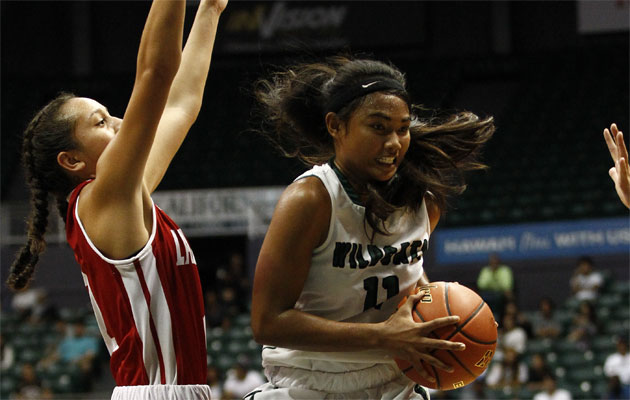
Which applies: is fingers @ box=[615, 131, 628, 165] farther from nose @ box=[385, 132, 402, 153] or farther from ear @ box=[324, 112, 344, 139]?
ear @ box=[324, 112, 344, 139]

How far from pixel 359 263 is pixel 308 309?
0.22 metres

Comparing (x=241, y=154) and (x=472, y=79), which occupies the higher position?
(x=472, y=79)

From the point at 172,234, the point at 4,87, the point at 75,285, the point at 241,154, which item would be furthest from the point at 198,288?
the point at 4,87

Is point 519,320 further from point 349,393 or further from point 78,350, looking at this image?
point 349,393

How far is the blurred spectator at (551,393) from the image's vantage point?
29.5ft

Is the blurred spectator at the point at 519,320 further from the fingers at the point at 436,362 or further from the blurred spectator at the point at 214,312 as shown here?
the fingers at the point at 436,362

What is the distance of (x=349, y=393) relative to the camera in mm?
2684

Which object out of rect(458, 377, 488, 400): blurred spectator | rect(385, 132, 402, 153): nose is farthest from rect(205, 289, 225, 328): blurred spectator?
rect(385, 132, 402, 153): nose

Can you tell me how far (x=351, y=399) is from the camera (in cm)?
268

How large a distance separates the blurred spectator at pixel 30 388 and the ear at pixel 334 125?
9620mm

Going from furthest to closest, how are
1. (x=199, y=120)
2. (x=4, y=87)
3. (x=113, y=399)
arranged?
1. (x=4, y=87)
2. (x=199, y=120)
3. (x=113, y=399)

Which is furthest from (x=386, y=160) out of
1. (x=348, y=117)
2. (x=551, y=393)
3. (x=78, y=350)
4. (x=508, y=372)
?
(x=78, y=350)

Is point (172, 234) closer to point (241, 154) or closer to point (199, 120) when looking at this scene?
point (241, 154)

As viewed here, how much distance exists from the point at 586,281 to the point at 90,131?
9.46 metres
